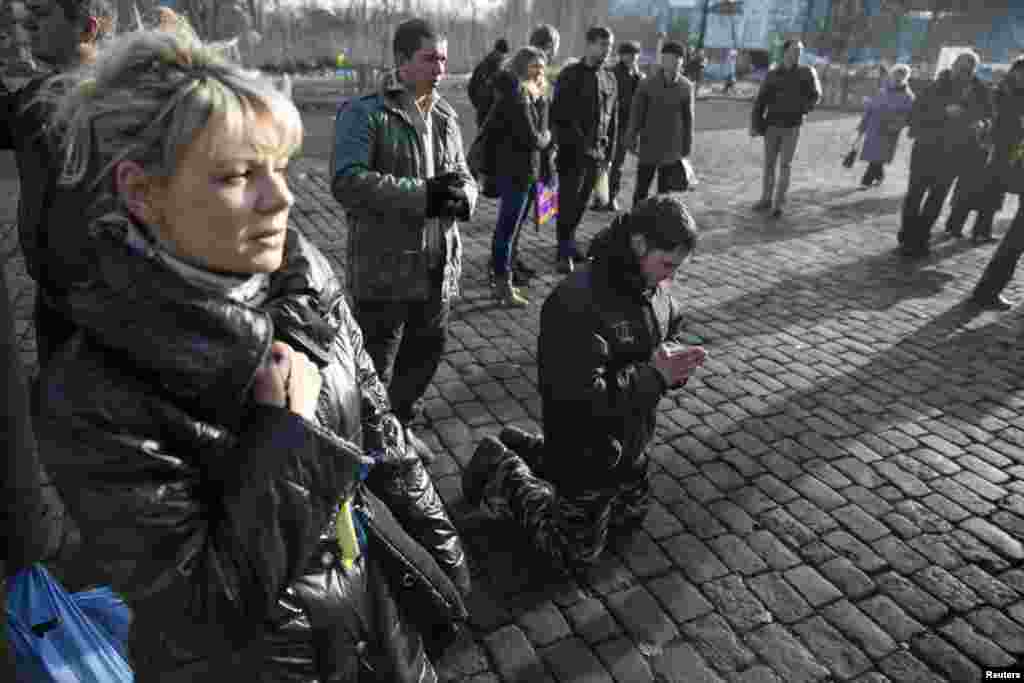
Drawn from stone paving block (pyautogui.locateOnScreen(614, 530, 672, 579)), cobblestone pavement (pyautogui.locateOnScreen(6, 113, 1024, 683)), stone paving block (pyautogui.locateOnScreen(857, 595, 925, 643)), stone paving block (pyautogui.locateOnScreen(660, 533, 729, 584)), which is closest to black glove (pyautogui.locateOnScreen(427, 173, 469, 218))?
cobblestone pavement (pyautogui.locateOnScreen(6, 113, 1024, 683))

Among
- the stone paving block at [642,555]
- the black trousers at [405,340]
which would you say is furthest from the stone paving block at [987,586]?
the black trousers at [405,340]

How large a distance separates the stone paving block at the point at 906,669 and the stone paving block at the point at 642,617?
2.95 feet

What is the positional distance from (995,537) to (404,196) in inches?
145

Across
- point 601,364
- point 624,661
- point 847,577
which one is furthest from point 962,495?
point 601,364

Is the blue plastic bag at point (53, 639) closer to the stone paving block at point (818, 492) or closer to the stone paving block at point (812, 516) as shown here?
the stone paving block at point (812, 516)

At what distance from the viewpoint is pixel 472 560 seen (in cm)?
332

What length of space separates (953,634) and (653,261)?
2202 mm

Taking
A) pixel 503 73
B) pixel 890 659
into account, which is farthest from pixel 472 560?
pixel 503 73

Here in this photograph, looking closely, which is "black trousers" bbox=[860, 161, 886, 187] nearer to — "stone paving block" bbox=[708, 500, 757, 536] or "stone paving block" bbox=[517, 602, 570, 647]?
"stone paving block" bbox=[708, 500, 757, 536]

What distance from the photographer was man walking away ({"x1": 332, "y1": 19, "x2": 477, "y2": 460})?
10.8 ft

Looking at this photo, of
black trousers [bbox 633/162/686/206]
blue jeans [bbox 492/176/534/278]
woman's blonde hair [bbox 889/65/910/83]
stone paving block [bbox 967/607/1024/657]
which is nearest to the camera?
stone paving block [bbox 967/607/1024/657]

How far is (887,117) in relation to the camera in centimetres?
1088

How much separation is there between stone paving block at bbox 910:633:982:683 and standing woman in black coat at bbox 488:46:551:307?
409 centimetres

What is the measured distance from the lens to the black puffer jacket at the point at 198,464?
3.84ft
